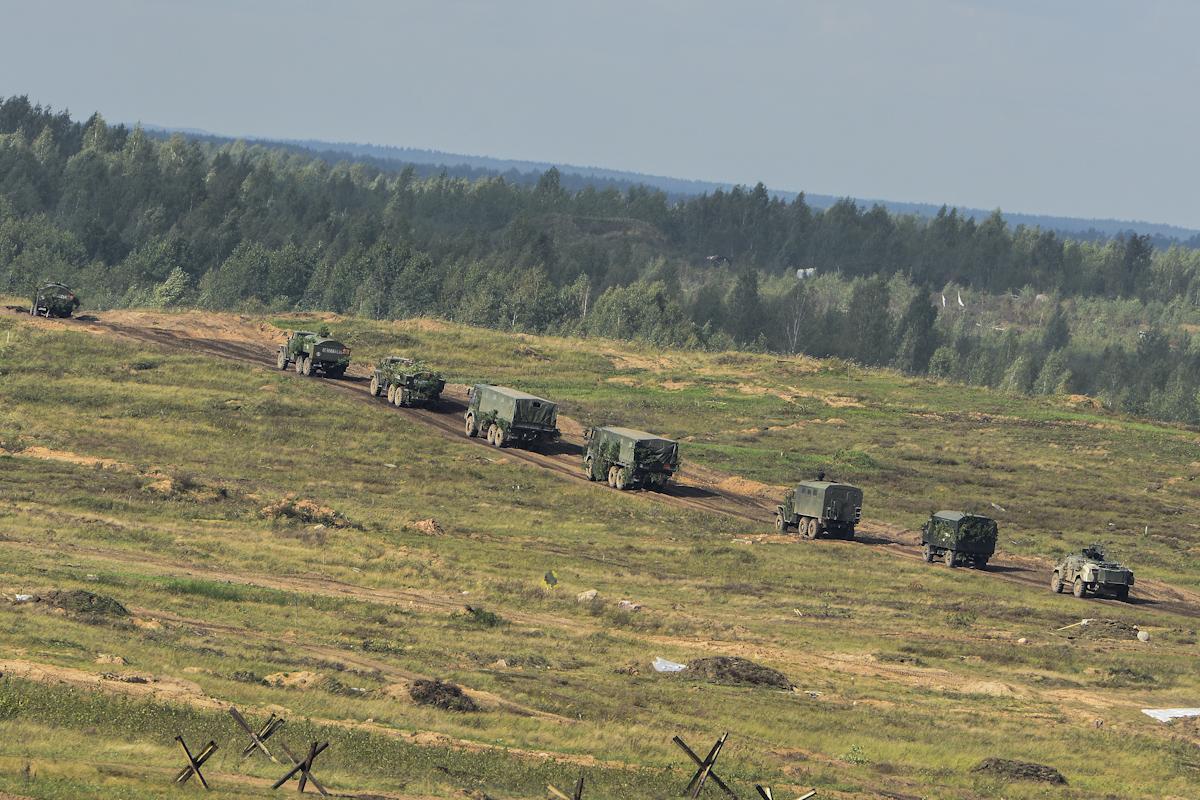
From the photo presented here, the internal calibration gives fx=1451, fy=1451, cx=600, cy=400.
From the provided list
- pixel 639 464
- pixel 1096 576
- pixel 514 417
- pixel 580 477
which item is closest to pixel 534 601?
pixel 639 464

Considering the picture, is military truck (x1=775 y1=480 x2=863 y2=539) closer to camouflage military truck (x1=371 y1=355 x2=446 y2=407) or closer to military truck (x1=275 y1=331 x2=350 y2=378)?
camouflage military truck (x1=371 y1=355 x2=446 y2=407)

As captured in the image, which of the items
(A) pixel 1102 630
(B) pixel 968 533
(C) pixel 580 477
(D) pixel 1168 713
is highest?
(B) pixel 968 533

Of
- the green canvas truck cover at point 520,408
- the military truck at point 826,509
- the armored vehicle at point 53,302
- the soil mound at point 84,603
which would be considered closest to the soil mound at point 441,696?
Answer: the soil mound at point 84,603

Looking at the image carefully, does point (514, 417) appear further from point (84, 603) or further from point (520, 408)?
point (84, 603)

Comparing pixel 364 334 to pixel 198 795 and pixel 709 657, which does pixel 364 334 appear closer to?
pixel 709 657

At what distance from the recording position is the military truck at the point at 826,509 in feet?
202

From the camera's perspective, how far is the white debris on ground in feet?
125

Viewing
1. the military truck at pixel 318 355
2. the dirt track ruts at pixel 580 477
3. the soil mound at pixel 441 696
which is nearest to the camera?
the soil mound at pixel 441 696

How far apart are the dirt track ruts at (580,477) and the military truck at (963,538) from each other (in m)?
0.86

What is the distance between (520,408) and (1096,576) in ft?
97.8

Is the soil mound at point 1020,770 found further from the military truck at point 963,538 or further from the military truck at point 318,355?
the military truck at point 318,355

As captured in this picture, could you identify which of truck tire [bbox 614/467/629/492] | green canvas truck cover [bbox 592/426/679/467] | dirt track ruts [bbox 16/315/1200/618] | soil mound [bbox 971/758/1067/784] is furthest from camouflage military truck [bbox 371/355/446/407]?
soil mound [bbox 971/758/1067/784]

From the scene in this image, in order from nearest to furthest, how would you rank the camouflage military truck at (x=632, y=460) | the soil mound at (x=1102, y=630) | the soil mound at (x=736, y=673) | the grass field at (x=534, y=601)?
the grass field at (x=534, y=601)
the soil mound at (x=736, y=673)
the soil mound at (x=1102, y=630)
the camouflage military truck at (x=632, y=460)

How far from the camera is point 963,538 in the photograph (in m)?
57.8
